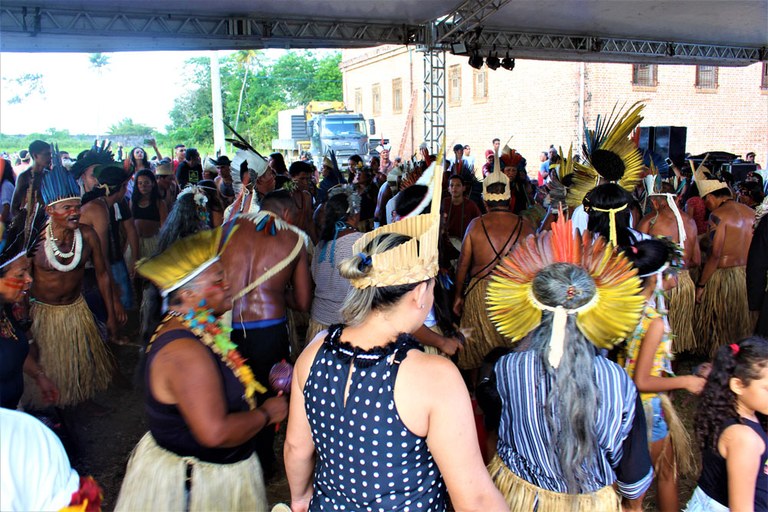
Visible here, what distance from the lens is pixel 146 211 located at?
7.20 m

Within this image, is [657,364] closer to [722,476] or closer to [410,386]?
[722,476]

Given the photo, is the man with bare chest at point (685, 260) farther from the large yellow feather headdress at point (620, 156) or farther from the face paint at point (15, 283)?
the face paint at point (15, 283)

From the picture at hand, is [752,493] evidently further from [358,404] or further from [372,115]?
[372,115]

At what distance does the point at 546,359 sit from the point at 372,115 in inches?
1172

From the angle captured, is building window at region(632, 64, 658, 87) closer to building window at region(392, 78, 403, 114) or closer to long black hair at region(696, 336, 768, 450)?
building window at region(392, 78, 403, 114)

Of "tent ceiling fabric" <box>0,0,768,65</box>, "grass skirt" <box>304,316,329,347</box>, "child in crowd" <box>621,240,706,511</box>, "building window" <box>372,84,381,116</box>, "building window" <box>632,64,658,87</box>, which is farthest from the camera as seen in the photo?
"building window" <box>372,84,381,116</box>

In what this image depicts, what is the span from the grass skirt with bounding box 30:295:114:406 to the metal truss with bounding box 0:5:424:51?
4.55 meters

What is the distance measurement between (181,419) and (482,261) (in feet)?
9.52

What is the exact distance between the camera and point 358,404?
1.66 m

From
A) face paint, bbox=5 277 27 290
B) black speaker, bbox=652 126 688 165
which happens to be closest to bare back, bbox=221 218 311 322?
face paint, bbox=5 277 27 290

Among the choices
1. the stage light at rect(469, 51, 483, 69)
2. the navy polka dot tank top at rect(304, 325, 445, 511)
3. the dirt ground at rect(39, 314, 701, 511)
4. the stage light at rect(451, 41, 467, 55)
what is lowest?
the dirt ground at rect(39, 314, 701, 511)

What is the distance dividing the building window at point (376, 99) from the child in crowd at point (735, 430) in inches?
1140

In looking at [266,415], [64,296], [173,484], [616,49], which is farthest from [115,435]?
[616,49]

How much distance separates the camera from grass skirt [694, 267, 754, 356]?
5414 mm
